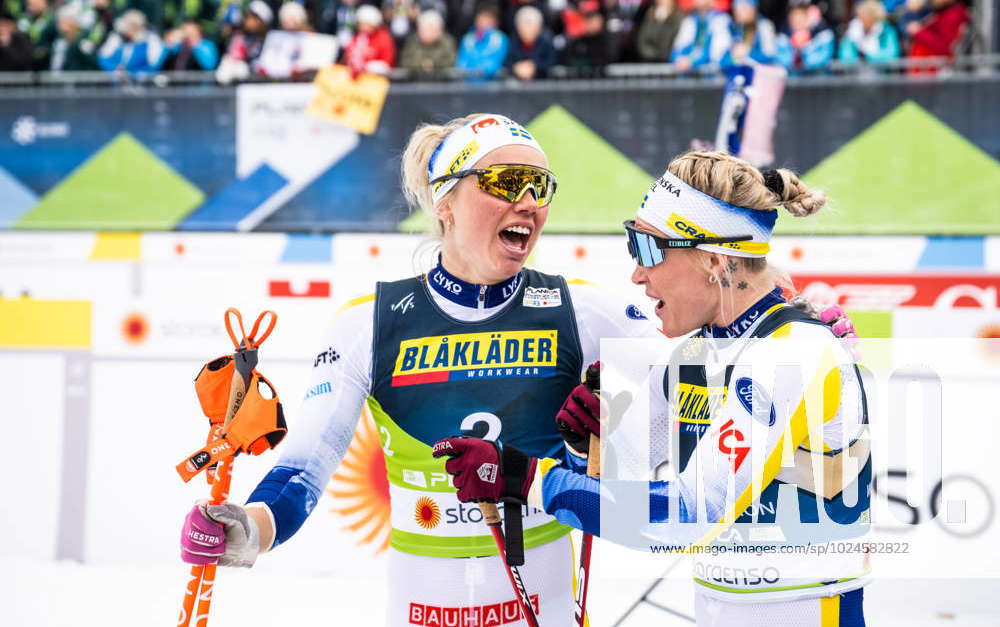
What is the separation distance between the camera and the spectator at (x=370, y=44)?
9.18 metres

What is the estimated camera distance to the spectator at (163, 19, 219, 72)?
387 inches

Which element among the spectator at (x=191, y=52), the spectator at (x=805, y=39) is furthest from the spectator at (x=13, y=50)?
the spectator at (x=805, y=39)

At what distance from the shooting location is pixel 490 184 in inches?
117

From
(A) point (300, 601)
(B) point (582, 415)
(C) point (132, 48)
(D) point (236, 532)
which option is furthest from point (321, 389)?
(C) point (132, 48)

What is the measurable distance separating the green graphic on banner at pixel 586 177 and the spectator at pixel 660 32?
162 cm

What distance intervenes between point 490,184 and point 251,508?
1.20 metres

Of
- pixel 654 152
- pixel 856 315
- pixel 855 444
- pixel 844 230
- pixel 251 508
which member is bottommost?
pixel 251 508

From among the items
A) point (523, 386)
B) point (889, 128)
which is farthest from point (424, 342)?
point (889, 128)

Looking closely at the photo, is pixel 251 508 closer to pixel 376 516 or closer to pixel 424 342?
pixel 424 342

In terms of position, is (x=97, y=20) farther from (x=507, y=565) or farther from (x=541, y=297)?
(x=507, y=565)

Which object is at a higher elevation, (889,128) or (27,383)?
(889,128)

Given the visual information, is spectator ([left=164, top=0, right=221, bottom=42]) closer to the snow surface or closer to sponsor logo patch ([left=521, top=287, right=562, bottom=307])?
the snow surface

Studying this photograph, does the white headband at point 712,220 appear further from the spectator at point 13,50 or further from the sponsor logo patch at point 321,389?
the spectator at point 13,50

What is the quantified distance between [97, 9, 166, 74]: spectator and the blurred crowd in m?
0.01
